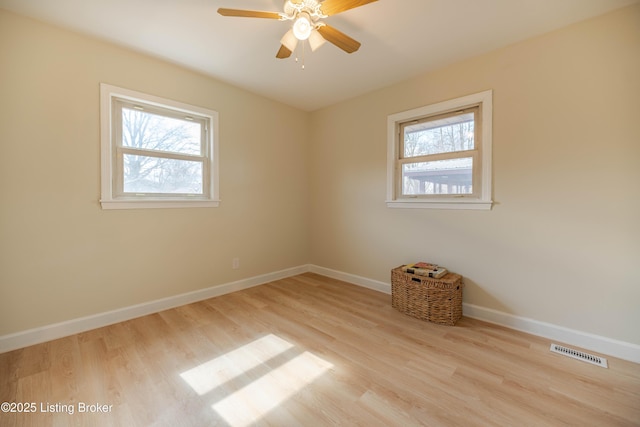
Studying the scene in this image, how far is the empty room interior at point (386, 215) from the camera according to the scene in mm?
1552

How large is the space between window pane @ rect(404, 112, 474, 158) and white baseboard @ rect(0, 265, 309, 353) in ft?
8.75

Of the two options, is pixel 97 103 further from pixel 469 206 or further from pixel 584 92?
pixel 584 92

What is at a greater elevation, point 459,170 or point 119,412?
point 459,170

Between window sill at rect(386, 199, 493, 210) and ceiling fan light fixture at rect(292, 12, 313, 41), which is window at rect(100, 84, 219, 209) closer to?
ceiling fan light fixture at rect(292, 12, 313, 41)

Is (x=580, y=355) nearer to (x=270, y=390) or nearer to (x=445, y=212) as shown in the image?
(x=445, y=212)

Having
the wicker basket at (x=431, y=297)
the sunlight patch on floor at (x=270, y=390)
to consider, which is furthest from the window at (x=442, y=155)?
the sunlight patch on floor at (x=270, y=390)

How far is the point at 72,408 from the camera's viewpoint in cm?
139

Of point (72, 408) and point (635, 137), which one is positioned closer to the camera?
point (72, 408)

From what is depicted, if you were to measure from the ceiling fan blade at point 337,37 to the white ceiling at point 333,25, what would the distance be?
25cm

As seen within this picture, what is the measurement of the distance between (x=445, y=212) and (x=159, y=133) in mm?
3149

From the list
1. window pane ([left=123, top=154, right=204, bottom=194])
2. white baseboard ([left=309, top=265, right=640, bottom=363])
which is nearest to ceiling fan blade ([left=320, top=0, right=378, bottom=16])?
window pane ([left=123, top=154, right=204, bottom=194])

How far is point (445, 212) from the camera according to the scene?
2.69 metres

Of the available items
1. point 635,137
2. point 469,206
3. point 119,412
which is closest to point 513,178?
point 469,206

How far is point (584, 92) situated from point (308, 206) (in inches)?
128
